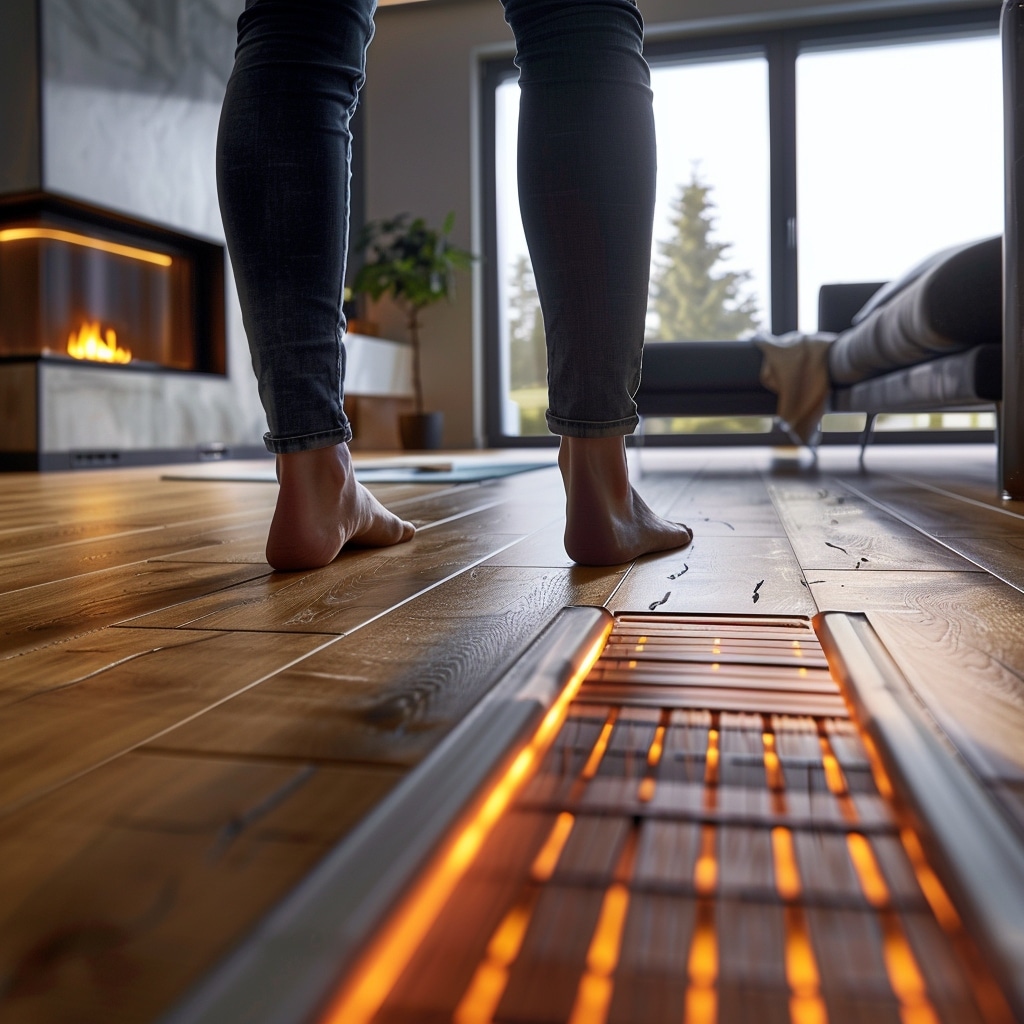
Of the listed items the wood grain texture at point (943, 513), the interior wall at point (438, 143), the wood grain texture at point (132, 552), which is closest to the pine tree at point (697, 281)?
the interior wall at point (438, 143)

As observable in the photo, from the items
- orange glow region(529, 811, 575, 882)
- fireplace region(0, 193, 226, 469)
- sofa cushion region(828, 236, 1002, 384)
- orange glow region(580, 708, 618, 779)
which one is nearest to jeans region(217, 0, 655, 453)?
orange glow region(580, 708, 618, 779)

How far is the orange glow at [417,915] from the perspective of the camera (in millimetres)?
214

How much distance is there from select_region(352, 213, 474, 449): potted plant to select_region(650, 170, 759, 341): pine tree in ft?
3.80

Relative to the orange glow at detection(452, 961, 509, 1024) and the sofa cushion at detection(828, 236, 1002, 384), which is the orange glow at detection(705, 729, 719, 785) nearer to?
the orange glow at detection(452, 961, 509, 1024)

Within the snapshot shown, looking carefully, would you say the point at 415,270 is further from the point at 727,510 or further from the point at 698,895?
the point at 698,895

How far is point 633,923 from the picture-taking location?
250mm

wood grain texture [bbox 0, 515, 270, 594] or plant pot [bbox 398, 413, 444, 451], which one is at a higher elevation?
plant pot [bbox 398, 413, 444, 451]

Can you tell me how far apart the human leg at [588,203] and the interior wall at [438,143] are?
5080 mm

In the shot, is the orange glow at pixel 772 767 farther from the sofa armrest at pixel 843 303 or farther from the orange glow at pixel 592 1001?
the sofa armrest at pixel 843 303

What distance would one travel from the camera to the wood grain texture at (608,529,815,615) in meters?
0.68

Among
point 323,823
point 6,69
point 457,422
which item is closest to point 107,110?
point 6,69

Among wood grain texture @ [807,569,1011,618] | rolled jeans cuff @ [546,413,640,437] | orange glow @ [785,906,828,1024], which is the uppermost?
rolled jeans cuff @ [546,413,640,437]

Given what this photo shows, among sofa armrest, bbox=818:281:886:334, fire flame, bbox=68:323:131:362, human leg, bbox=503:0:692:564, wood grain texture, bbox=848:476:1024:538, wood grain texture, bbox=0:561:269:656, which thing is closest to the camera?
wood grain texture, bbox=0:561:269:656

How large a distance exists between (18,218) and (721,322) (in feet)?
11.9
